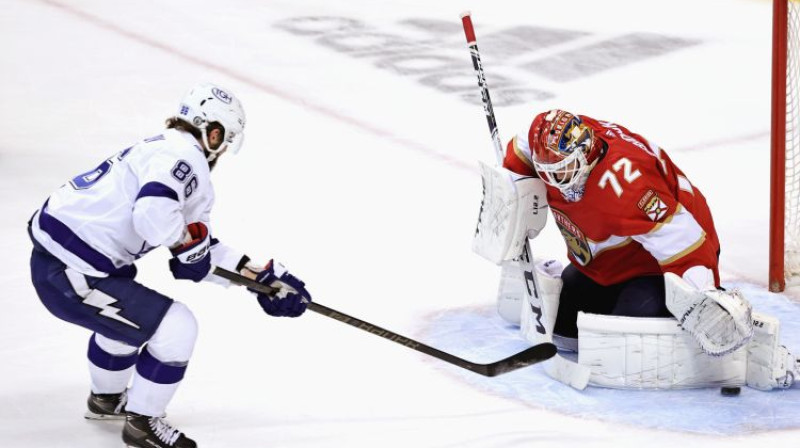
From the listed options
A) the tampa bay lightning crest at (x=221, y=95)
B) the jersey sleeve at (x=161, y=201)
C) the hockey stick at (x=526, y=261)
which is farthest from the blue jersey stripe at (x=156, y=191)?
the hockey stick at (x=526, y=261)

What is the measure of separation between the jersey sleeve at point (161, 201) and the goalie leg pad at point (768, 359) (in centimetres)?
158

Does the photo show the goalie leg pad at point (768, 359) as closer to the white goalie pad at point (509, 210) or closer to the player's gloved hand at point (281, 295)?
the white goalie pad at point (509, 210)

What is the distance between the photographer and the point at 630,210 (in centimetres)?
379

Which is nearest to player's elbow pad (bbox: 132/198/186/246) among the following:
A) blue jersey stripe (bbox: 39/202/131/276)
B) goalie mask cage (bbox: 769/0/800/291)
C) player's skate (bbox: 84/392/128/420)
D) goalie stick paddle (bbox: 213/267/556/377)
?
blue jersey stripe (bbox: 39/202/131/276)

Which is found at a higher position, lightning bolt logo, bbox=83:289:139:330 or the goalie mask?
the goalie mask

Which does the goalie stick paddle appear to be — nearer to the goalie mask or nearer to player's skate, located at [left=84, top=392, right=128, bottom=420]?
the goalie mask

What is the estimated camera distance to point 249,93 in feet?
21.8

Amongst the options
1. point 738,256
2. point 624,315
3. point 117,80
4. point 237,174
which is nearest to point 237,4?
point 117,80

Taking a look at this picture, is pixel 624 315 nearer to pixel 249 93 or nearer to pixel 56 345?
pixel 56 345

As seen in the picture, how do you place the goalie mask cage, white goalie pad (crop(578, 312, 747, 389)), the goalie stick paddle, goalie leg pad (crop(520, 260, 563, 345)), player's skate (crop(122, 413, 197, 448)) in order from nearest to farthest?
1. player's skate (crop(122, 413, 197, 448))
2. the goalie stick paddle
3. white goalie pad (crop(578, 312, 747, 389))
4. goalie leg pad (crop(520, 260, 563, 345))
5. the goalie mask cage

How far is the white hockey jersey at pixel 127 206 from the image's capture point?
3287 mm

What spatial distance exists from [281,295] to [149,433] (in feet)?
1.50

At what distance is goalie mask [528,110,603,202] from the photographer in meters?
3.79

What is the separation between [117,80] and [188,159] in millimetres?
3628
